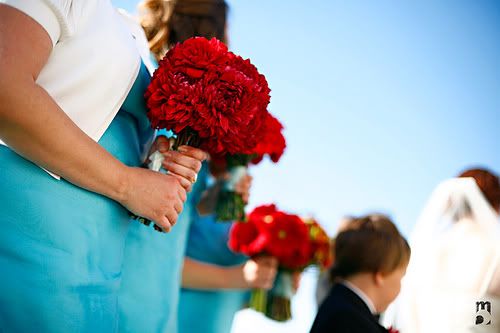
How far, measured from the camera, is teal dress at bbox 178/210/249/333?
13.6ft

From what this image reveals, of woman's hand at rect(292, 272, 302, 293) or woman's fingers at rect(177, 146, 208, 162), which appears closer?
woman's fingers at rect(177, 146, 208, 162)

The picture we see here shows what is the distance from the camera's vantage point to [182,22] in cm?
284

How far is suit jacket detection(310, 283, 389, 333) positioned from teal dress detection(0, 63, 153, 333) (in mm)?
1872

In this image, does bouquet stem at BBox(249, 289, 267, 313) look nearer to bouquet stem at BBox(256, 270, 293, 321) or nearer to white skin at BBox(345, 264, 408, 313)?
bouquet stem at BBox(256, 270, 293, 321)

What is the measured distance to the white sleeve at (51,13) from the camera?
64.5 inches

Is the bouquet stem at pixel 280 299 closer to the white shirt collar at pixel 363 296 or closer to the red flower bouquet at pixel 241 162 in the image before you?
the white shirt collar at pixel 363 296

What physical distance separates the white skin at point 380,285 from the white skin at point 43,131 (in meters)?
2.42

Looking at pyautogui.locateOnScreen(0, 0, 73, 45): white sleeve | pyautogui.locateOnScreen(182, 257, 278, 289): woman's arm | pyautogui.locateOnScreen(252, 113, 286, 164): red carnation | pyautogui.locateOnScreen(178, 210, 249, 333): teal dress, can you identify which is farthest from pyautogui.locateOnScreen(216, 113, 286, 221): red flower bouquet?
pyautogui.locateOnScreen(0, 0, 73, 45): white sleeve

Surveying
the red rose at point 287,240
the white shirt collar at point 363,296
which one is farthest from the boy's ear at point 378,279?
the red rose at point 287,240

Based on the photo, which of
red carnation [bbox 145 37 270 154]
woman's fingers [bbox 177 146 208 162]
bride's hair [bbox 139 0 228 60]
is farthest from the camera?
bride's hair [bbox 139 0 228 60]

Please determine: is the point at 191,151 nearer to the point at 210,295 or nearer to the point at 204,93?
the point at 204,93

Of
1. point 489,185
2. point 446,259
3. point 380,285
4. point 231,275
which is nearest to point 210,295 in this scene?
point 231,275

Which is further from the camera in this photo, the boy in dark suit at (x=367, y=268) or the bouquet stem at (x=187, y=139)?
the boy in dark suit at (x=367, y=268)

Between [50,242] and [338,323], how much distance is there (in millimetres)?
2215
